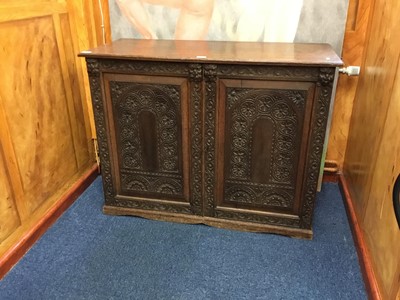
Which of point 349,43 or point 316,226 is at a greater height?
point 349,43

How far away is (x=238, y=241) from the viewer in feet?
5.92

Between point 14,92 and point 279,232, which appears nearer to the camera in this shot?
point 14,92

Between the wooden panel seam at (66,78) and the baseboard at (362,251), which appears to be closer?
the baseboard at (362,251)

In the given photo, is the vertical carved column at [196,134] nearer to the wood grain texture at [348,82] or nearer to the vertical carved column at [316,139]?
the vertical carved column at [316,139]

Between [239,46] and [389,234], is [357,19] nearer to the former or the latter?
[239,46]

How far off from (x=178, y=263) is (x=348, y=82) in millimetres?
1407

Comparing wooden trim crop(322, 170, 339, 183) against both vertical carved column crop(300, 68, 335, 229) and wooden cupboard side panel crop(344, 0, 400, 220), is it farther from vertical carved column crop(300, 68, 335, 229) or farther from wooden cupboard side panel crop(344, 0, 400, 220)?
vertical carved column crop(300, 68, 335, 229)

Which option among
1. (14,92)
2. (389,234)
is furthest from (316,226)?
(14,92)

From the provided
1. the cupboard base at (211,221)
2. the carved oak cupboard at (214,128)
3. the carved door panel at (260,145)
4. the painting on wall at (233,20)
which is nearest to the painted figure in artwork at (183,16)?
the painting on wall at (233,20)

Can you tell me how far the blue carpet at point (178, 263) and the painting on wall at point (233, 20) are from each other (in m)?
1.04

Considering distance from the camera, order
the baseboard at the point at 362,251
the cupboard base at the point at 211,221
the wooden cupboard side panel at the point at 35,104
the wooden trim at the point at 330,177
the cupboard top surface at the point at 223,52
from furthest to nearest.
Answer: the wooden trim at the point at 330,177, the cupboard base at the point at 211,221, the wooden cupboard side panel at the point at 35,104, the cupboard top surface at the point at 223,52, the baseboard at the point at 362,251

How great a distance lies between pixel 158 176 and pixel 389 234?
1113mm

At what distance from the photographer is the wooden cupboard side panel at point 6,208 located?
62.7 inches

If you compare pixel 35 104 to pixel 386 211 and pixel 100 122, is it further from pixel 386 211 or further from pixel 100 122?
pixel 386 211
